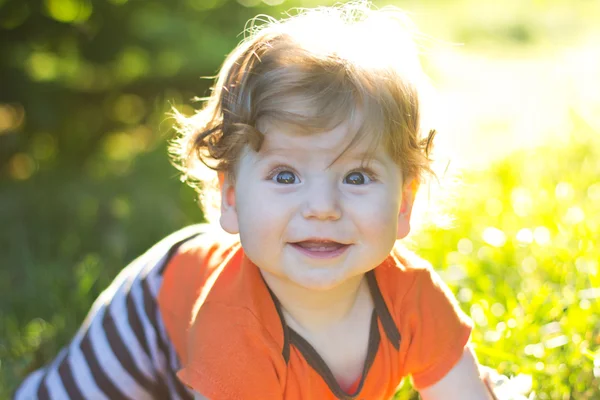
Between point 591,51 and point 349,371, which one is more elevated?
point 349,371

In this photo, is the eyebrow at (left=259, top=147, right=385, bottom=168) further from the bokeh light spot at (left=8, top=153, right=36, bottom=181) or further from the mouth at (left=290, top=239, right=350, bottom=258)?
the bokeh light spot at (left=8, top=153, right=36, bottom=181)

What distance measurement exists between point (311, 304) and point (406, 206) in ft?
1.06

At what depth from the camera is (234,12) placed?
13.0ft

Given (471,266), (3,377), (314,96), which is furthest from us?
(471,266)

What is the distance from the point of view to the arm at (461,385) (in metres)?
1.99

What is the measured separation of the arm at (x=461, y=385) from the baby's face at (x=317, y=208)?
378 millimetres

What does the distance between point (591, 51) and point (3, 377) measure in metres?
5.39

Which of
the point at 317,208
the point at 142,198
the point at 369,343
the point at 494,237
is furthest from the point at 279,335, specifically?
the point at 142,198

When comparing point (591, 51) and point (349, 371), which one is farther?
point (591, 51)

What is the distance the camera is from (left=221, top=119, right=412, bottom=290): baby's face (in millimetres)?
1747

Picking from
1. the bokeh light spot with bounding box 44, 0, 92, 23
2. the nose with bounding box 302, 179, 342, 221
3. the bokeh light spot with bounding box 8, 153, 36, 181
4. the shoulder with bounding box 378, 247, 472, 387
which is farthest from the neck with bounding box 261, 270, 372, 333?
the bokeh light spot with bounding box 8, 153, 36, 181

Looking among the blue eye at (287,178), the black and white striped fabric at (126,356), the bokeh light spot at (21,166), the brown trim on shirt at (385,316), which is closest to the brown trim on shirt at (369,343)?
the brown trim on shirt at (385,316)

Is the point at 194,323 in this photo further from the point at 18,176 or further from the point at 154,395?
the point at 18,176

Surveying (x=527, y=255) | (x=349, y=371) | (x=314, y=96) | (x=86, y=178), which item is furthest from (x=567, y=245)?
(x=86, y=178)
